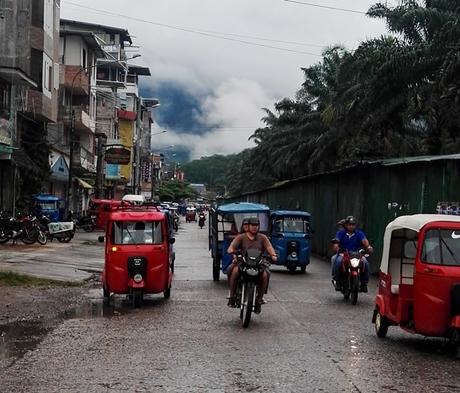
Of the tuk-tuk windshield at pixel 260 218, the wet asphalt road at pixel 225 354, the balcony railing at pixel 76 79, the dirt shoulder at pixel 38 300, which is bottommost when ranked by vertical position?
the dirt shoulder at pixel 38 300

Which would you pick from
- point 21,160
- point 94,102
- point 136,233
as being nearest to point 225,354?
point 136,233

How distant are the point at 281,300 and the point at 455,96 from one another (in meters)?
12.8

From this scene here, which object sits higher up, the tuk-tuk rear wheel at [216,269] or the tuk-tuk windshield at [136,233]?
the tuk-tuk windshield at [136,233]

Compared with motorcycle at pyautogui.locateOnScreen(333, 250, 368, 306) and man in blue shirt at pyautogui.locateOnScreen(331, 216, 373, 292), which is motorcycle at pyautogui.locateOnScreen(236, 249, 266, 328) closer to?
motorcycle at pyautogui.locateOnScreen(333, 250, 368, 306)

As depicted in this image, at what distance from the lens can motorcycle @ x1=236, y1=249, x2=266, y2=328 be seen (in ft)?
36.0

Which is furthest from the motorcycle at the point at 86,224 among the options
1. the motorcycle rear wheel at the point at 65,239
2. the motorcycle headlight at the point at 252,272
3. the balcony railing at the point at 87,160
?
the motorcycle headlight at the point at 252,272

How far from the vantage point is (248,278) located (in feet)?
36.6

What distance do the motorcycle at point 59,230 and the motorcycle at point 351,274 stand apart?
1948 centimetres

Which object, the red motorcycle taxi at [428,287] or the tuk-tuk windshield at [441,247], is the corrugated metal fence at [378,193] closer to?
the red motorcycle taxi at [428,287]

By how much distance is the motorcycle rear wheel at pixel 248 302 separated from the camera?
10.8 m

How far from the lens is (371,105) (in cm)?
2919

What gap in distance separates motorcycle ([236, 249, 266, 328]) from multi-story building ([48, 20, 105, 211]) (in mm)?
37684

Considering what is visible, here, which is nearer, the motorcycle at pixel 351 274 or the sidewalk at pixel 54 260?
the motorcycle at pixel 351 274

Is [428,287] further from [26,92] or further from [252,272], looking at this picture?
[26,92]
